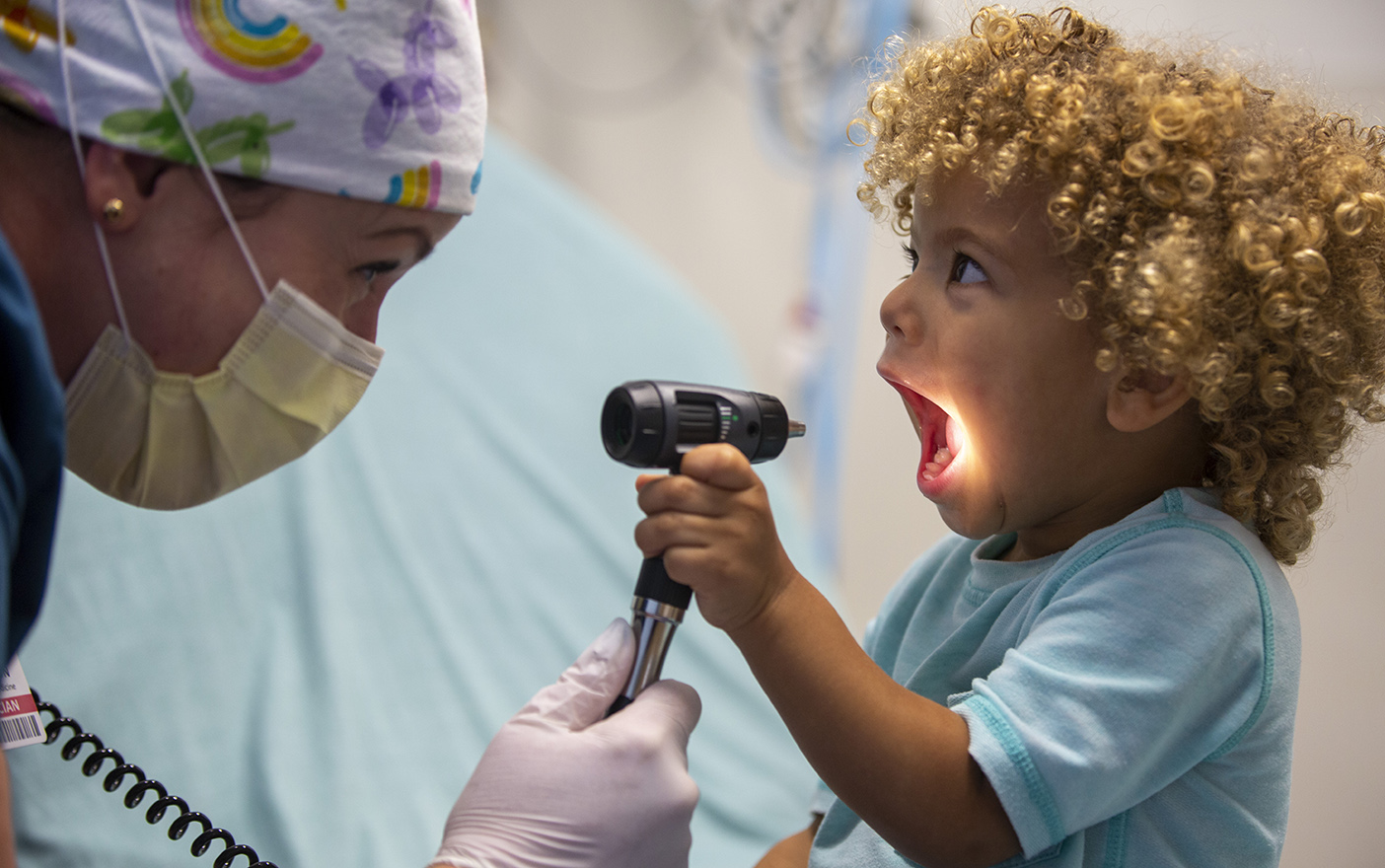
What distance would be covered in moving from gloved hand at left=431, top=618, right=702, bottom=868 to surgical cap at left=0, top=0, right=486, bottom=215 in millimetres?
434

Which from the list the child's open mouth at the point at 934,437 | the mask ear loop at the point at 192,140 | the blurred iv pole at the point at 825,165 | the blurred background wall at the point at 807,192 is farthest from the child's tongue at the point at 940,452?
the blurred iv pole at the point at 825,165

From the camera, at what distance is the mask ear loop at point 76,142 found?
2.35 ft

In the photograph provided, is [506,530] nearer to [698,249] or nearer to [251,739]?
[251,739]

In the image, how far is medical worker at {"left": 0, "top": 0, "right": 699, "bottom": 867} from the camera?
Result: 0.73 metres

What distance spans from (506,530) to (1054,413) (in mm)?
1302

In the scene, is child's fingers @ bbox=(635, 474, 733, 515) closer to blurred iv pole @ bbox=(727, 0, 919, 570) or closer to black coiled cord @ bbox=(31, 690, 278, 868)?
black coiled cord @ bbox=(31, 690, 278, 868)

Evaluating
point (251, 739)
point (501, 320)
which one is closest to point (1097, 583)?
point (251, 739)

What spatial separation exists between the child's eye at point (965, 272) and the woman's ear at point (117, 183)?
2.03ft

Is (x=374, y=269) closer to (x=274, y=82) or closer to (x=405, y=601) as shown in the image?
(x=274, y=82)

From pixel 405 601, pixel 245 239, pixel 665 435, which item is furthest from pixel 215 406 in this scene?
pixel 405 601

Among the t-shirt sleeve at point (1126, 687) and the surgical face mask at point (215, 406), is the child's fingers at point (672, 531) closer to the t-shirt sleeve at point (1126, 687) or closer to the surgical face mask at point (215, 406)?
the t-shirt sleeve at point (1126, 687)

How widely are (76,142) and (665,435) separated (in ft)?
1.53

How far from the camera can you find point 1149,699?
2.27ft

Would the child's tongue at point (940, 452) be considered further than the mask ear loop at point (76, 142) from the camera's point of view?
Yes
